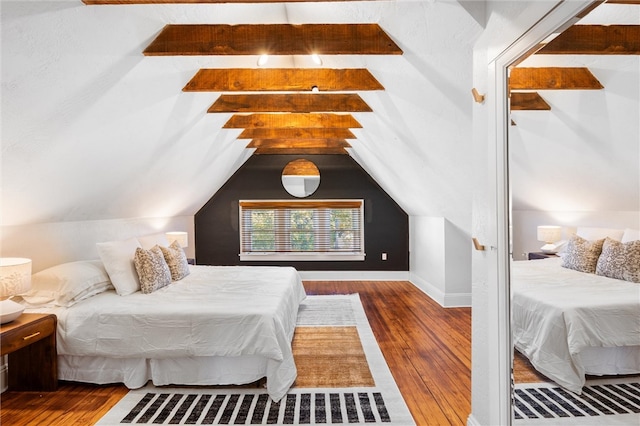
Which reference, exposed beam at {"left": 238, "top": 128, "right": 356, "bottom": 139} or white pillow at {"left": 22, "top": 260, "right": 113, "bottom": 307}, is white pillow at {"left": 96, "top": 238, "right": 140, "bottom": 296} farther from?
exposed beam at {"left": 238, "top": 128, "right": 356, "bottom": 139}

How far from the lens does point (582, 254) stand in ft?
4.10

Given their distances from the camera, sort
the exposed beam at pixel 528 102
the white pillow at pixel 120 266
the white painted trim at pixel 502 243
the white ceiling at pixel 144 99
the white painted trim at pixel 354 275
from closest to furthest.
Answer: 1. the exposed beam at pixel 528 102
2. the white painted trim at pixel 502 243
3. the white ceiling at pixel 144 99
4. the white pillow at pixel 120 266
5. the white painted trim at pixel 354 275

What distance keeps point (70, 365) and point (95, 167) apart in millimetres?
1537

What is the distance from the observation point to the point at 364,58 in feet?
9.57

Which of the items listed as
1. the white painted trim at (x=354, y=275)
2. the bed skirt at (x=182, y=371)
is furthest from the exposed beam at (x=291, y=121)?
the white painted trim at (x=354, y=275)

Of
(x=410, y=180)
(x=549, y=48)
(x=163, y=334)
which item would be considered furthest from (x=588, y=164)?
(x=410, y=180)

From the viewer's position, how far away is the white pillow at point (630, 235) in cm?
106

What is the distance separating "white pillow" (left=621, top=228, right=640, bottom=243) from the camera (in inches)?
41.6

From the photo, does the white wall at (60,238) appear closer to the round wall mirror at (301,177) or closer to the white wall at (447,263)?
the round wall mirror at (301,177)

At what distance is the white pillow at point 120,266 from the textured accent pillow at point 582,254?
3.22m

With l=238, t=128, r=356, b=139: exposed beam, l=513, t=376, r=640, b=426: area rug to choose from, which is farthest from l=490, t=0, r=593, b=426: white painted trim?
l=238, t=128, r=356, b=139: exposed beam

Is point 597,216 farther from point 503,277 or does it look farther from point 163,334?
point 163,334

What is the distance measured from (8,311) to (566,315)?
3.10m

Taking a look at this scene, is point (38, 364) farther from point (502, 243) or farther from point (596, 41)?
A: point (596, 41)
